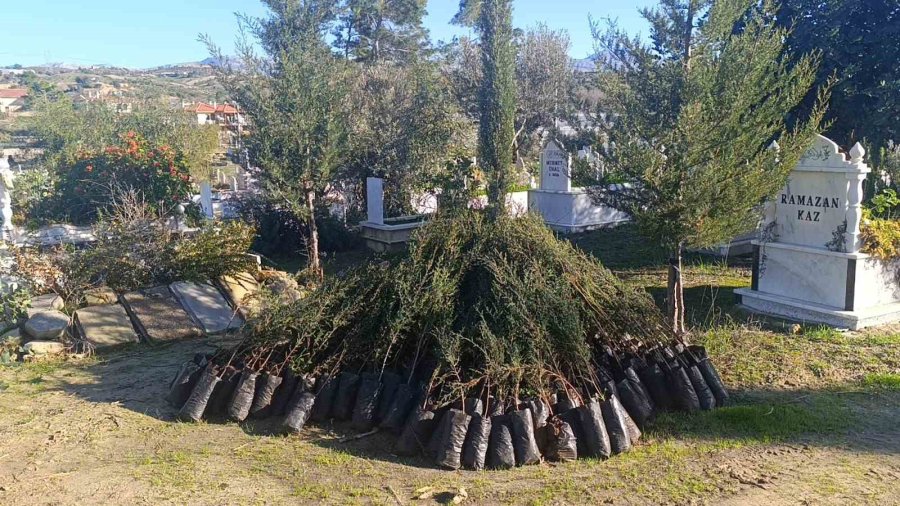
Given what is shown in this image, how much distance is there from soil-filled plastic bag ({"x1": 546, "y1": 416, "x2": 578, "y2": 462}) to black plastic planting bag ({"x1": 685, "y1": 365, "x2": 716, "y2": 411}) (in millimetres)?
1271

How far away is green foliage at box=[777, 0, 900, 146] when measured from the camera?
1074cm

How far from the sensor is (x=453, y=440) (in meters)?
4.71

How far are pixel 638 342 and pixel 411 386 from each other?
1902 millimetres

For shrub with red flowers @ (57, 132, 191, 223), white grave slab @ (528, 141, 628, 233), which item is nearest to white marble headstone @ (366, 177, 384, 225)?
white grave slab @ (528, 141, 628, 233)

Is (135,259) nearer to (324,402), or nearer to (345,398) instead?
(324,402)

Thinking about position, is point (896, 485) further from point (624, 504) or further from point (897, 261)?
point (897, 261)

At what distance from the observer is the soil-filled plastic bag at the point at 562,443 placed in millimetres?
4809

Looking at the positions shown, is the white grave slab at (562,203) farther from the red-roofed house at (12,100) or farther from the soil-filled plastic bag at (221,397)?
the red-roofed house at (12,100)

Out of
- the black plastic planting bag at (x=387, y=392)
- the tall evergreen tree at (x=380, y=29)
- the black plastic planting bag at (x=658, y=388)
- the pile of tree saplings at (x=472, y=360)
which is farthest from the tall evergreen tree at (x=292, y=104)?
the tall evergreen tree at (x=380, y=29)

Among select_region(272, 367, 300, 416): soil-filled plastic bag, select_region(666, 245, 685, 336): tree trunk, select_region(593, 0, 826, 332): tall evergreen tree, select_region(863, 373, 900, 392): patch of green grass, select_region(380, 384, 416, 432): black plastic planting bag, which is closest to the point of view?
select_region(380, 384, 416, 432): black plastic planting bag

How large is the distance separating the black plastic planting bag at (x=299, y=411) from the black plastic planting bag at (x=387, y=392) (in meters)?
0.51

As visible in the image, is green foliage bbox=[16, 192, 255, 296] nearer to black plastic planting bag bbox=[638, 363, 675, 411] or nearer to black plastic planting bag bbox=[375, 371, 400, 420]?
black plastic planting bag bbox=[375, 371, 400, 420]

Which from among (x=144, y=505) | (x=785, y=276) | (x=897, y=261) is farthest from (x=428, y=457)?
(x=897, y=261)

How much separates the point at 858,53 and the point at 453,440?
9.67m
